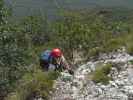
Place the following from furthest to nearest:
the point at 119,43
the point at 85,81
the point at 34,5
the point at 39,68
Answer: the point at 34,5, the point at 119,43, the point at 39,68, the point at 85,81

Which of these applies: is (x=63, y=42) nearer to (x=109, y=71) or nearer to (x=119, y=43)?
(x=119, y=43)

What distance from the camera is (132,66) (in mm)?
14672

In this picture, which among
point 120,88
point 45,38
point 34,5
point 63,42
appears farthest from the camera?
point 34,5

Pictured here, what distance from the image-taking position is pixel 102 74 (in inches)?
552

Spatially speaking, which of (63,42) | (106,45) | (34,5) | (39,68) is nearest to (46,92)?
(39,68)

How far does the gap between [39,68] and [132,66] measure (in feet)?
12.6

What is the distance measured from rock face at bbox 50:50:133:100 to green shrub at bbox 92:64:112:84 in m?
0.12

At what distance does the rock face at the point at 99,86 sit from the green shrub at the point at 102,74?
12 cm

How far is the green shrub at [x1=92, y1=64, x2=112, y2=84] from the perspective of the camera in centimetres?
1365

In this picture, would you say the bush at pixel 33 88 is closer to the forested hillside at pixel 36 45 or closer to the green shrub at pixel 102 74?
the forested hillside at pixel 36 45

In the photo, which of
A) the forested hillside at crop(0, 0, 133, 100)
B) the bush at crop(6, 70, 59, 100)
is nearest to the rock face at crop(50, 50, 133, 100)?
the bush at crop(6, 70, 59, 100)

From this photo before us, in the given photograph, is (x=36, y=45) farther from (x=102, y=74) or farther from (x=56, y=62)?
(x=102, y=74)

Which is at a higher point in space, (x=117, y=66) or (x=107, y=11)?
(x=117, y=66)

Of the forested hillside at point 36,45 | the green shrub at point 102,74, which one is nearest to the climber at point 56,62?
the forested hillside at point 36,45
